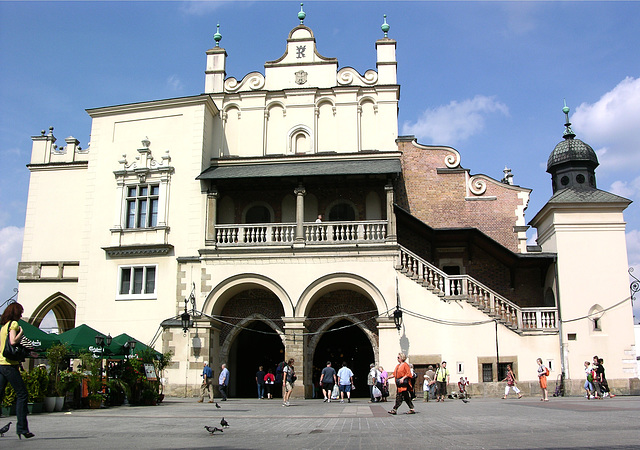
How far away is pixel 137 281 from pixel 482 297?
14452 mm

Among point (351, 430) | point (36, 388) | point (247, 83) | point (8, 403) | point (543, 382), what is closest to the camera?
point (351, 430)

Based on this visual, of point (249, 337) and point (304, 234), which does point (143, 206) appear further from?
point (249, 337)

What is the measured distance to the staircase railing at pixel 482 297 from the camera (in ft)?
81.6

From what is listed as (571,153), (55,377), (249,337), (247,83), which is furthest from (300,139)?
(55,377)

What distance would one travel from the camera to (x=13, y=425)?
528 inches

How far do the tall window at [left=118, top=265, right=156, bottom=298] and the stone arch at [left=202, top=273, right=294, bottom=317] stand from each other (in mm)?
2818

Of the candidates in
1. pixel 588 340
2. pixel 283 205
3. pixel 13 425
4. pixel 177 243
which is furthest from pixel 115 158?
pixel 588 340

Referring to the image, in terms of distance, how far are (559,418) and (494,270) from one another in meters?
15.4

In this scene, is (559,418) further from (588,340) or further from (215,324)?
(215,324)

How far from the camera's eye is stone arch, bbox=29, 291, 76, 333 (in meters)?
30.3

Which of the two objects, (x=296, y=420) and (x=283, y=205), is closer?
(x=296, y=420)

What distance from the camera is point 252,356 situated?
30047mm

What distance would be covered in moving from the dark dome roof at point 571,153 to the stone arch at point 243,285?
13.8m

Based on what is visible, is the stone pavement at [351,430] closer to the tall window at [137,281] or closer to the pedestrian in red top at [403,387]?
the pedestrian in red top at [403,387]
